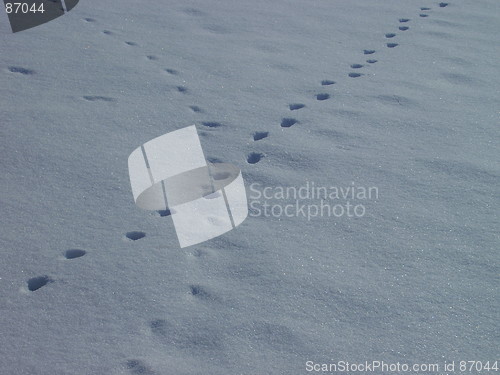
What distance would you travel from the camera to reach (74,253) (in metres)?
1.80

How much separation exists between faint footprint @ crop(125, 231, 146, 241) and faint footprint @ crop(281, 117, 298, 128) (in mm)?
812

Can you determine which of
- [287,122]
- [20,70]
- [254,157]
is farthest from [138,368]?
[20,70]

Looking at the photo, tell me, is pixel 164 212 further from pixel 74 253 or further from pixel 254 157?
pixel 254 157

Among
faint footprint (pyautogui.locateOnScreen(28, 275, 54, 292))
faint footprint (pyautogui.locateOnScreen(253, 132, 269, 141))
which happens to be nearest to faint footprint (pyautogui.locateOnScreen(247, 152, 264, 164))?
faint footprint (pyautogui.locateOnScreen(253, 132, 269, 141))

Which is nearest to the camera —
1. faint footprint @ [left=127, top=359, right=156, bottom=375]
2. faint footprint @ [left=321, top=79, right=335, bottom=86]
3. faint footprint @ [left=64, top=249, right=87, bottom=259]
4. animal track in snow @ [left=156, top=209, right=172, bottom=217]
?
faint footprint @ [left=127, top=359, right=156, bottom=375]

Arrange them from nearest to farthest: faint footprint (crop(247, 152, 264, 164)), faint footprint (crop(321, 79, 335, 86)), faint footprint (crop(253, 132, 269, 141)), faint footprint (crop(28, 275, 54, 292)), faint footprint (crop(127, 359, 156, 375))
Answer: faint footprint (crop(127, 359, 156, 375)) < faint footprint (crop(28, 275, 54, 292)) < faint footprint (crop(247, 152, 264, 164)) < faint footprint (crop(253, 132, 269, 141)) < faint footprint (crop(321, 79, 335, 86))

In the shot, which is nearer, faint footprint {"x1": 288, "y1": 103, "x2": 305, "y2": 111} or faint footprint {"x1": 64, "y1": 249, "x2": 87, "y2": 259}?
faint footprint {"x1": 64, "y1": 249, "x2": 87, "y2": 259}

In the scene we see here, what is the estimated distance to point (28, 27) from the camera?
3295mm

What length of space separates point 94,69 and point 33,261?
132 cm

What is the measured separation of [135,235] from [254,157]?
0.58 meters

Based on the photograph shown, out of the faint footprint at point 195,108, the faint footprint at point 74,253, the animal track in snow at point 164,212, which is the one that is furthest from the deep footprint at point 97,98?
the faint footprint at point 74,253

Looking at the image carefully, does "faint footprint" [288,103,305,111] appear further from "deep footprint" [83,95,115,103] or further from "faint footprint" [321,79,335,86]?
"deep footprint" [83,95,115,103]

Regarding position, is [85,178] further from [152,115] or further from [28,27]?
[28,27]

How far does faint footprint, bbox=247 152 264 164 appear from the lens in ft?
7.33
